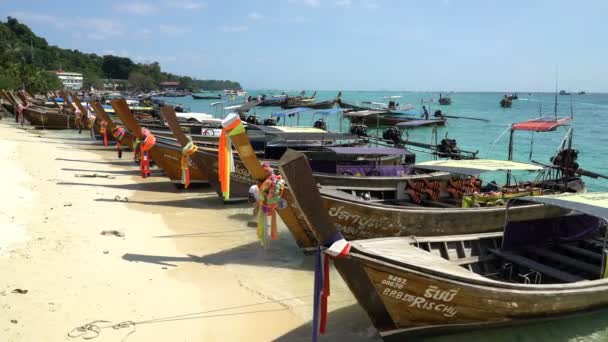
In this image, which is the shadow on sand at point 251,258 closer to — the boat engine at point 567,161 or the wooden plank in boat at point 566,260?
the wooden plank in boat at point 566,260

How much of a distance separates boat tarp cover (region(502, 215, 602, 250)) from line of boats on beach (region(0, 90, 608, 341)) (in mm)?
19

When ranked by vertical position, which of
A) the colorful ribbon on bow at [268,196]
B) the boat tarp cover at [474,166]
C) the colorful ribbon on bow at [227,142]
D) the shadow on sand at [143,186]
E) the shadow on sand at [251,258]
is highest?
the colorful ribbon on bow at [227,142]

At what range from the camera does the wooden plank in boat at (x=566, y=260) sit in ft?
23.2

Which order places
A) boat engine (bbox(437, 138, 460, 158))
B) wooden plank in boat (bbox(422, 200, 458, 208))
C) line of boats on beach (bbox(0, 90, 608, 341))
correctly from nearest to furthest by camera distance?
line of boats on beach (bbox(0, 90, 608, 341)), wooden plank in boat (bbox(422, 200, 458, 208)), boat engine (bbox(437, 138, 460, 158))

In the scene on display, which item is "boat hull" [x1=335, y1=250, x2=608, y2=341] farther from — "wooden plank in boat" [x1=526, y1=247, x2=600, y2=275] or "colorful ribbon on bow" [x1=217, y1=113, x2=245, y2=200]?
"colorful ribbon on bow" [x1=217, y1=113, x2=245, y2=200]

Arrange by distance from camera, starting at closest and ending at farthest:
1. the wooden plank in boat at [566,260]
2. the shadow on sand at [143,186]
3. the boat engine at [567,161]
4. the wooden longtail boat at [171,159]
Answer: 1. the wooden plank in boat at [566,260]
2. the boat engine at [567,161]
3. the wooden longtail boat at [171,159]
4. the shadow on sand at [143,186]

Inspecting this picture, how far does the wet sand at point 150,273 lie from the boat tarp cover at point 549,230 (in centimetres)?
295

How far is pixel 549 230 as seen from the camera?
26.6 feet

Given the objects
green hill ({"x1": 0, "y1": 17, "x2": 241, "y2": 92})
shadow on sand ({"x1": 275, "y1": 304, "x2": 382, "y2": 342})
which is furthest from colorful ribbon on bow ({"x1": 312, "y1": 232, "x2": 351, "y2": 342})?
green hill ({"x1": 0, "y1": 17, "x2": 241, "y2": 92})

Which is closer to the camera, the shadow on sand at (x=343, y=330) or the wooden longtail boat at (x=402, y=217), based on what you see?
the shadow on sand at (x=343, y=330)

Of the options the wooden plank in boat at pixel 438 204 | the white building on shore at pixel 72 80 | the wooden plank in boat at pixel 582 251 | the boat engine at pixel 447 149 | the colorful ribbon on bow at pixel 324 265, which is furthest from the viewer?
the white building on shore at pixel 72 80

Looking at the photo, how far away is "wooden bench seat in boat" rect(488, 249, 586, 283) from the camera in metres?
6.74

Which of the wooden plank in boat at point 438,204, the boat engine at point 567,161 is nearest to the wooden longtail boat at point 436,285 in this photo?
the wooden plank in boat at point 438,204

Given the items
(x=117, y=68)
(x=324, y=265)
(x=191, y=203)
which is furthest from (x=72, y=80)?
(x=324, y=265)
